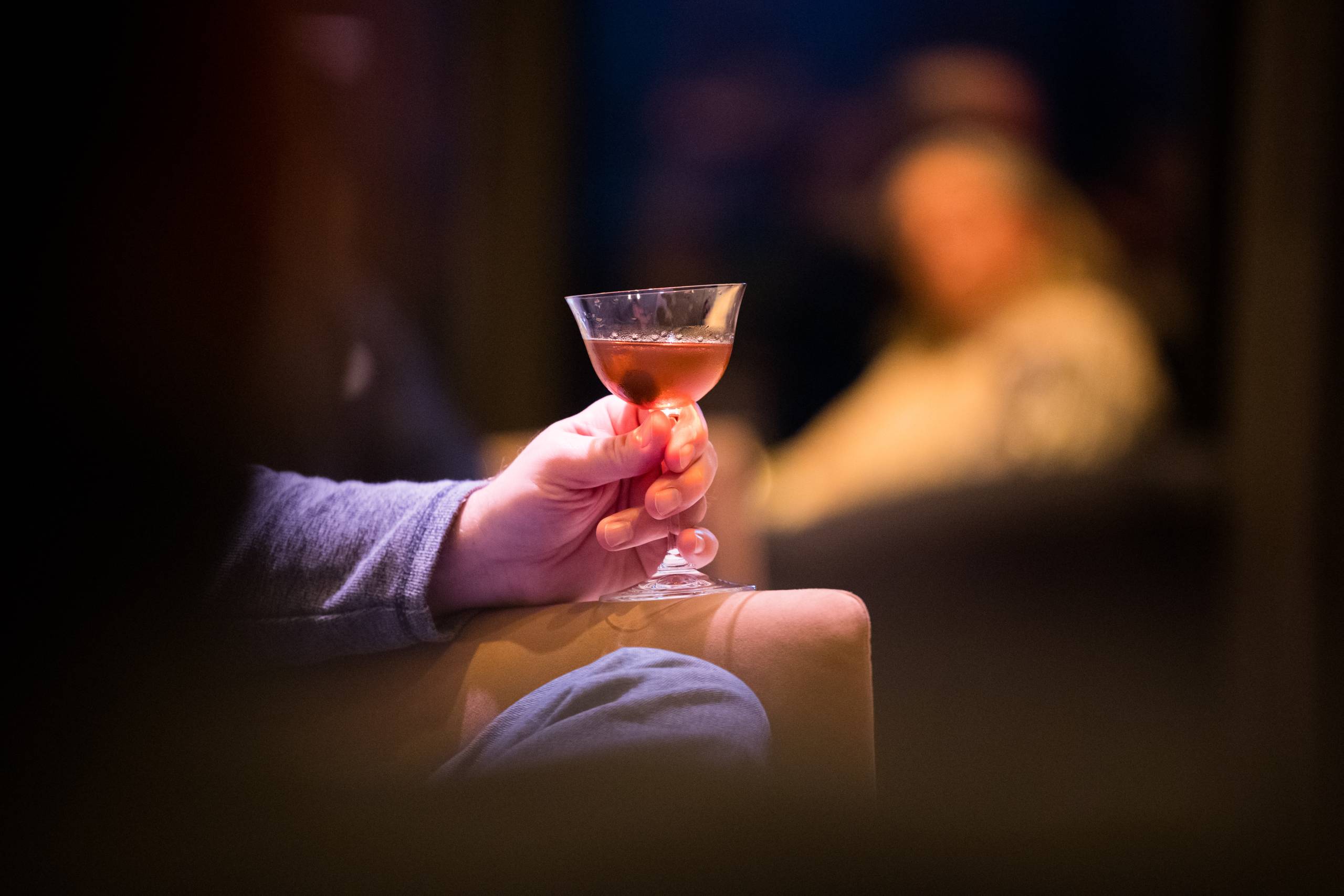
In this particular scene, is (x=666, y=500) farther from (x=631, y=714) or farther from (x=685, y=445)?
(x=631, y=714)

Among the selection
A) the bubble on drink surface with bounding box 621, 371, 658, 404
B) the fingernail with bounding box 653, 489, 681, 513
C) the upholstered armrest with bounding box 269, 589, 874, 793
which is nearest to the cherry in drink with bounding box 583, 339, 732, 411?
the bubble on drink surface with bounding box 621, 371, 658, 404

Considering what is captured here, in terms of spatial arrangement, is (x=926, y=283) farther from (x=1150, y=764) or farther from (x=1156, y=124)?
(x=1150, y=764)

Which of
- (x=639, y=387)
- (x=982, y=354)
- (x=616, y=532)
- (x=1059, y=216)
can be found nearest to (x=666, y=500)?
(x=616, y=532)

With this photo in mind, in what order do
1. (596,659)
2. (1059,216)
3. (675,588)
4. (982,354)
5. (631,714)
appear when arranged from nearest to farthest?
(631,714) → (596,659) → (675,588) → (982,354) → (1059,216)

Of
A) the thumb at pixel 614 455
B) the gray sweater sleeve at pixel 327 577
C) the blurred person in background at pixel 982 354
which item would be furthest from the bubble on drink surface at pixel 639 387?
the blurred person in background at pixel 982 354

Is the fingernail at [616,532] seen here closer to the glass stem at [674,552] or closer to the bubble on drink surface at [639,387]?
the glass stem at [674,552]

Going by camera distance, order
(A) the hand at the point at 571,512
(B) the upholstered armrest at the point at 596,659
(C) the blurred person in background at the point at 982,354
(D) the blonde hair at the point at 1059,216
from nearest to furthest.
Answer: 1. (B) the upholstered armrest at the point at 596,659
2. (A) the hand at the point at 571,512
3. (C) the blurred person in background at the point at 982,354
4. (D) the blonde hair at the point at 1059,216

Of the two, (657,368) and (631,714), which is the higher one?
(657,368)

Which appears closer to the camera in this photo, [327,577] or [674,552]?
[327,577]
